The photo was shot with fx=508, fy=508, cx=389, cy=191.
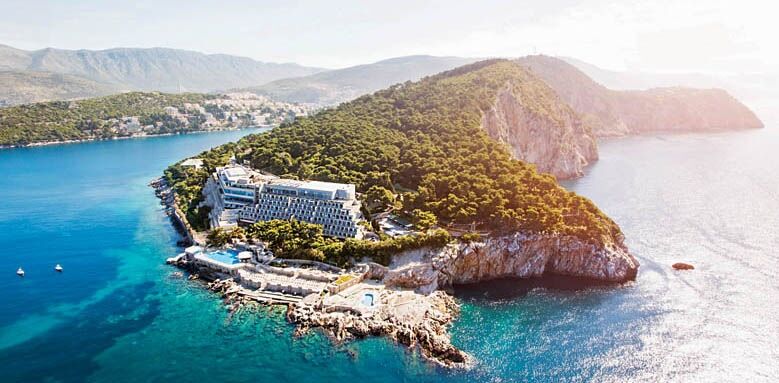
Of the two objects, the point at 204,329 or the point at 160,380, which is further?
the point at 204,329

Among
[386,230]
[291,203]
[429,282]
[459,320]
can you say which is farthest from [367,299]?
[291,203]

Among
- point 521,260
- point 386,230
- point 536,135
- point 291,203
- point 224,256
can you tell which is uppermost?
point 536,135

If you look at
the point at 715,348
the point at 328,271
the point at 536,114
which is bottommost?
the point at 715,348

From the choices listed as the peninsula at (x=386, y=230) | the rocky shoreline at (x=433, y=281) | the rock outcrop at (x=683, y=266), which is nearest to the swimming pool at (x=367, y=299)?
the peninsula at (x=386, y=230)

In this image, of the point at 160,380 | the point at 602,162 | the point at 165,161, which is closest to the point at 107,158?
the point at 165,161

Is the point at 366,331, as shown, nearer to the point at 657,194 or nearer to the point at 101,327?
the point at 101,327

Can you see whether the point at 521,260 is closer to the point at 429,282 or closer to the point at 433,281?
the point at 433,281

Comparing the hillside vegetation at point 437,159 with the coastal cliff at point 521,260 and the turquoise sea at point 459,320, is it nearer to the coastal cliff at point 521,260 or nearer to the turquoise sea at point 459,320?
the coastal cliff at point 521,260

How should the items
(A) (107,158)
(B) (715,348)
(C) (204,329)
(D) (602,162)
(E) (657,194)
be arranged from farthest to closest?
(A) (107,158) < (D) (602,162) < (E) (657,194) < (C) (204,329) < (B) (715,348)
